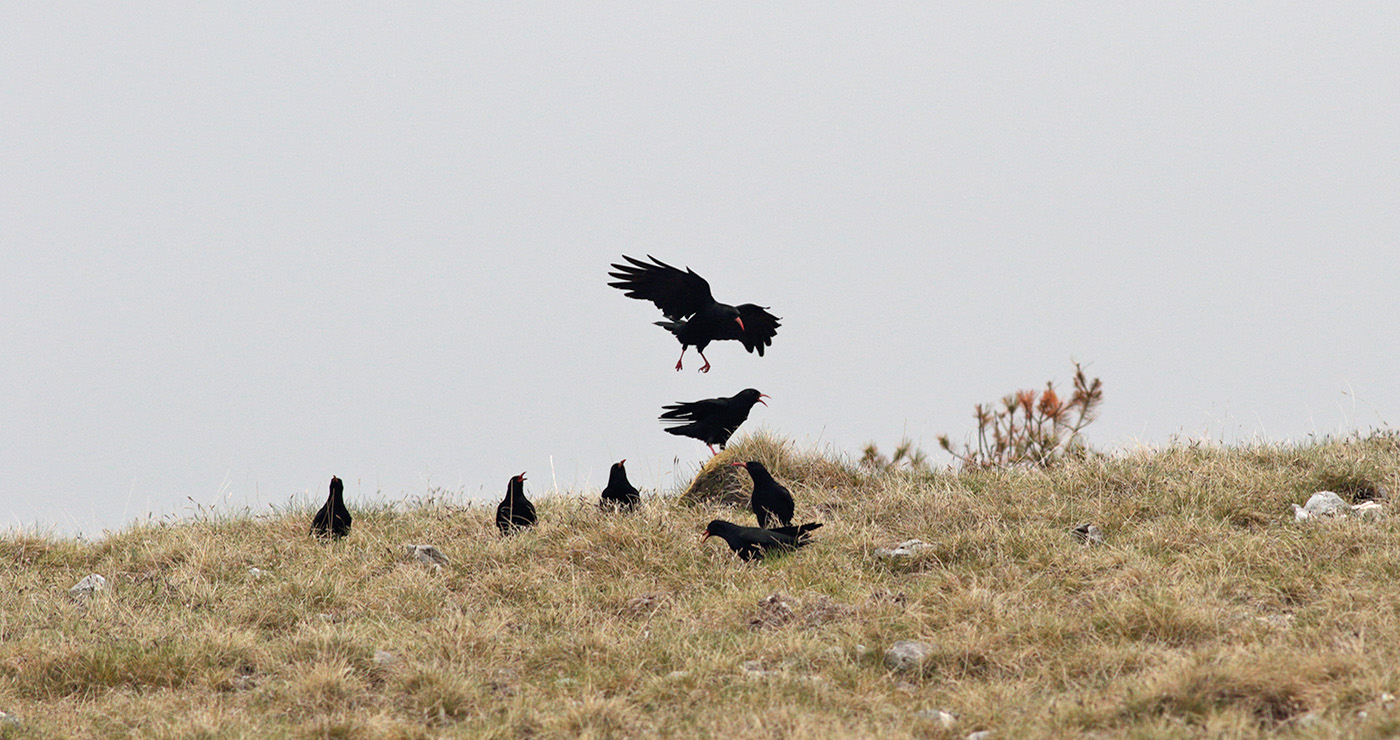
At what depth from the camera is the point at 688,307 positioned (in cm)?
1010

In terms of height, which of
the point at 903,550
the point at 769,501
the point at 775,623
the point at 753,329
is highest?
the point at 753,329

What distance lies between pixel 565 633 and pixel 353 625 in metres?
1.31

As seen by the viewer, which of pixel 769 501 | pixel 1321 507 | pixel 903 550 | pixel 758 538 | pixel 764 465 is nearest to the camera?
pixel 903 550

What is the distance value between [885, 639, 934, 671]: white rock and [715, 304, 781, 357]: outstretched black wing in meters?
5.17

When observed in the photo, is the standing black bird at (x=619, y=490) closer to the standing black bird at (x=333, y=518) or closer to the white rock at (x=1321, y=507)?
the standing black bird at (x=333, y=518)

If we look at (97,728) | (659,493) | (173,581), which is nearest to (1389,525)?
(659,493)

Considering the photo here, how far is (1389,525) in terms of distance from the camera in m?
7.07

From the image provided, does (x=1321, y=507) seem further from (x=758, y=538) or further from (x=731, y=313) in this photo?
(x=731, y=313)

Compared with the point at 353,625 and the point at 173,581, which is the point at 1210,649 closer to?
the point at 353,625

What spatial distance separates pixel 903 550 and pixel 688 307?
12.0 feet

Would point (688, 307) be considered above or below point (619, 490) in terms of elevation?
above

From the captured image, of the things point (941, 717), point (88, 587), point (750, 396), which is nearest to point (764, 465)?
point (750, 396)

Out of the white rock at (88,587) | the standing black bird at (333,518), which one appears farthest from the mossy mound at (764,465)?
the white rock at (88,587)

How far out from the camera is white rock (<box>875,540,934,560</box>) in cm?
725
